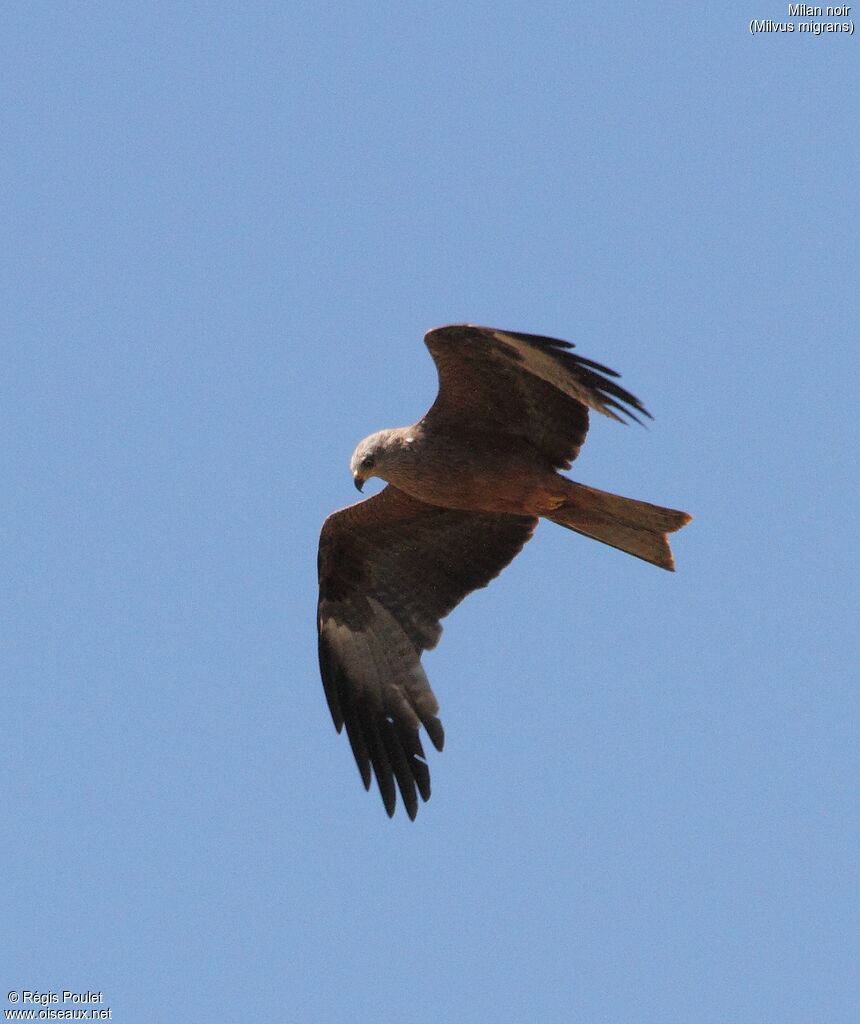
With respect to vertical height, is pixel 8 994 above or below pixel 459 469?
below

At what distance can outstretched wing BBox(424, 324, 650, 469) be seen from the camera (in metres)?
8.51

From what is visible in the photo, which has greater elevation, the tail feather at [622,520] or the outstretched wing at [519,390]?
the outstretched wing at [519,390]

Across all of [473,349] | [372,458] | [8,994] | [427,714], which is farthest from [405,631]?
[8,994]

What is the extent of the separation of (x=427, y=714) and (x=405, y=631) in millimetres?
564

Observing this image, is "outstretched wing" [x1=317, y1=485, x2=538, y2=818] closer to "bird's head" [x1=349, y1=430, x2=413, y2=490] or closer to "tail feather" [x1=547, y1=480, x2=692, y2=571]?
"bird's head" [x1=349, y1=430, x2=413, y2=490]

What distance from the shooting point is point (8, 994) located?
995 cm

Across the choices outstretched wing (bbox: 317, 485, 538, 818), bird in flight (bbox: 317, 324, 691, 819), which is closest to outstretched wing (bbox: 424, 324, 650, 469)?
bird in flight (bbox: 317, 324, 691, 819)

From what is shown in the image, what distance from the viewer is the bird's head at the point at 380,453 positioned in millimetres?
9516

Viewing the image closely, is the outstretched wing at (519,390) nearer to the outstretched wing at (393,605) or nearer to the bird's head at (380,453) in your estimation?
the bird's head at (380,453)

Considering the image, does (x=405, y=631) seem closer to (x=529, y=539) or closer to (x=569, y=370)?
(x=529, y=539)

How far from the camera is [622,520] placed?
31.1ft

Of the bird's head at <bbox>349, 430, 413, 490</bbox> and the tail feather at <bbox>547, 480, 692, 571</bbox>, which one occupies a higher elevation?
the bird's head at <bbox>349, 430, 413, 490</bbox>

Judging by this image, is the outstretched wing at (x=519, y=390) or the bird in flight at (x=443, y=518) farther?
the bird in flight at (x=443, y=518)

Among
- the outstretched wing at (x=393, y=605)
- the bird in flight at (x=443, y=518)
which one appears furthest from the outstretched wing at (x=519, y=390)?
the outstretched wing at (x=393, y=605)
